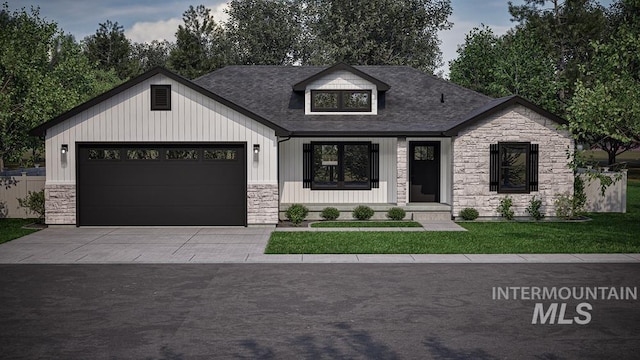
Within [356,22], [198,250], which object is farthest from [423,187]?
[356,22]

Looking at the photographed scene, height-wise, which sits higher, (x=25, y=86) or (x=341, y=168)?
(x=25, y=86)

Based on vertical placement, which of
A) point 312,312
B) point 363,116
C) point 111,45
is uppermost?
point 111,45

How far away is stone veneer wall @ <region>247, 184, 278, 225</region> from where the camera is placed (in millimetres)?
20781

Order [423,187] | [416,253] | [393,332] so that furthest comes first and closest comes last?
[423,187], [416,253], [393,332]

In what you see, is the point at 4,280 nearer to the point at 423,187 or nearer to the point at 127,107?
the point at 127,107

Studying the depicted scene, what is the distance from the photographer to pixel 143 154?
2122 centimetres

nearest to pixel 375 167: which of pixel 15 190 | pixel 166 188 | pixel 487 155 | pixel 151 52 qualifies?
pixel 487 155

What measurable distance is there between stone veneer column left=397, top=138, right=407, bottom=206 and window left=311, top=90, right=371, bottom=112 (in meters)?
2.42

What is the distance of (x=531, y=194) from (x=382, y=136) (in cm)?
552

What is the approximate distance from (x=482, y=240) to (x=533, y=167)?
5.91 metres

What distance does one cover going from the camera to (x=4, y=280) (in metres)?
12.7

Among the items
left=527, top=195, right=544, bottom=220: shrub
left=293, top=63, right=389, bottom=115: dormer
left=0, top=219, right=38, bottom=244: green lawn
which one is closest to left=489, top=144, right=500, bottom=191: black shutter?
left=527, top=195, right=544, bottom=220: shrub

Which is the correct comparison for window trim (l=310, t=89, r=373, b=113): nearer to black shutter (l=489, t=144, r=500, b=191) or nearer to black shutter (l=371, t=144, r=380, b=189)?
black shutter (l=371, t=144, r=380, b=189)

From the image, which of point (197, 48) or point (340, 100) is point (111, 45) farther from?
point (340, 100)
